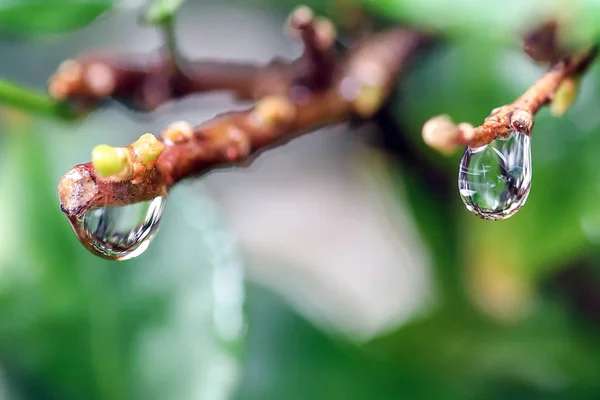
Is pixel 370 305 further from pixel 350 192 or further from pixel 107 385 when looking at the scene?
pixel 107 385

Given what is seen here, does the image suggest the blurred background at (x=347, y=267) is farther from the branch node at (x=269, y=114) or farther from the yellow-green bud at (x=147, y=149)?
the yellow-green bud at (x=147, y=149)

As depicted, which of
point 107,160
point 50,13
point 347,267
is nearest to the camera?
point 107,160

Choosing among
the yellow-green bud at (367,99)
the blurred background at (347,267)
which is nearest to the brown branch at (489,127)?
the blurred background at (347,267)

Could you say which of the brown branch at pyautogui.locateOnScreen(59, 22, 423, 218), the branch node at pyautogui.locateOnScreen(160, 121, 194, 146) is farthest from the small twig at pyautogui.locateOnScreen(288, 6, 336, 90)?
the branch node at pyautogui.locateOnScreen(160, 121, 194, 146)

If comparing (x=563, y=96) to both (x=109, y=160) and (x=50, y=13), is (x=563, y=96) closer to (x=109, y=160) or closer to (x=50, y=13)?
(x=109, y=160)

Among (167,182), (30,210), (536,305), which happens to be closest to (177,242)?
(30,210)

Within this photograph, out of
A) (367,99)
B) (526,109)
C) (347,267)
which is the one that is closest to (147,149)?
(526,109)
